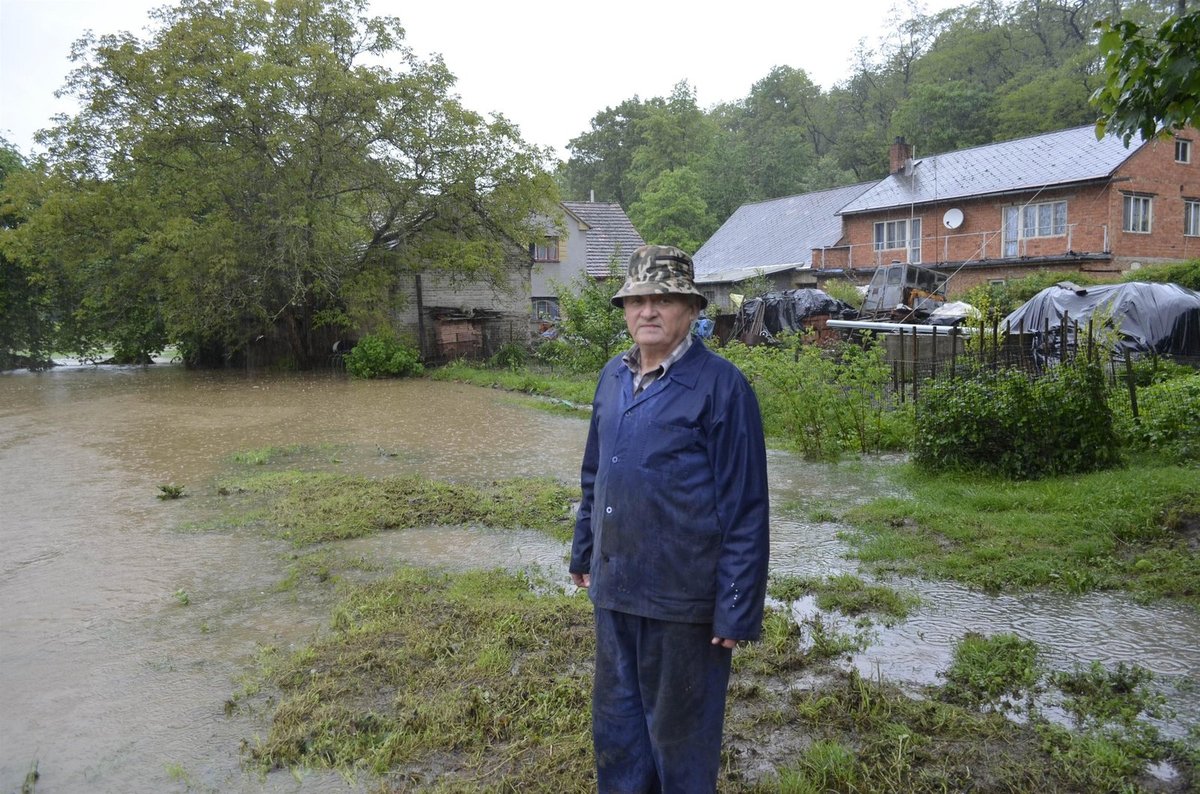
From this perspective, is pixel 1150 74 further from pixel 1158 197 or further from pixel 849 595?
pixel 1158 197

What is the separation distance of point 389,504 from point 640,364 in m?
6.02

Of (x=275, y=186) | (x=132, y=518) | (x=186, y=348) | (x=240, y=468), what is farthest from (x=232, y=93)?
(x=132, y=518)

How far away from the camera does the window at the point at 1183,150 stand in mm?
31250

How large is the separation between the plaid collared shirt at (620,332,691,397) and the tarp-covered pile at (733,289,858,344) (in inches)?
789

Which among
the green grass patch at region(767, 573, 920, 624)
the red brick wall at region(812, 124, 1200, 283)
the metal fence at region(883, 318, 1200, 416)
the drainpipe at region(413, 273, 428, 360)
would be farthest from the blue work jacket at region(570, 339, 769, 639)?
the red brick wall at region(812, 124, 1200, 283)

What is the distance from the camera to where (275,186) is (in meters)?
24.4

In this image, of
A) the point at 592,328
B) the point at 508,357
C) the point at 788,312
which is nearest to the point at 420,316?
A: the point at 508,357

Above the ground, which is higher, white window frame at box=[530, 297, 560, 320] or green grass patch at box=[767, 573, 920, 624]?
white window frame at box=[530, 297, 560, 320]

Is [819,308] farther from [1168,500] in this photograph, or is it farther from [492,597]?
[492,597]

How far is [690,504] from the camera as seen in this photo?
277 centimetres

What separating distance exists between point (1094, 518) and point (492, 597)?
4.57 m

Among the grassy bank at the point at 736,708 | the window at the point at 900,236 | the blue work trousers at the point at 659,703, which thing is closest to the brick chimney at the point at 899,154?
the window at the point at 900,236

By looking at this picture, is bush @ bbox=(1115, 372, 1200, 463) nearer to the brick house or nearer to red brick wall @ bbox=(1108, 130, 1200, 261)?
the brick house

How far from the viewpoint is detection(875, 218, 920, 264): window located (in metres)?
34.8
